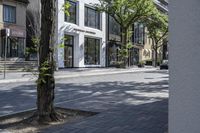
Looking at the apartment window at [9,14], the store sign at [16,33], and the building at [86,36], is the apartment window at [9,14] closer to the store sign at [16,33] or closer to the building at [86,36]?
the store sign at [16,33]

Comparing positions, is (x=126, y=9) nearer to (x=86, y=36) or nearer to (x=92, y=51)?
(x=86, y=36)

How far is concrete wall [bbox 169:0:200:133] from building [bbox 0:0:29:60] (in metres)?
29.3

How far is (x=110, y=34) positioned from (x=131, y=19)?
24.0 feet

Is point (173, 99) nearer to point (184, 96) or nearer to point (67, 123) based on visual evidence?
point (184, 96)

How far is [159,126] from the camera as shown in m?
7.66

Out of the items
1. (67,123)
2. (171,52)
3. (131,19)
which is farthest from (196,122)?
(131,19)

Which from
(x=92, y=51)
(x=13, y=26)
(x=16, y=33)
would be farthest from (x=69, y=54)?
A: (x=13, y=26)

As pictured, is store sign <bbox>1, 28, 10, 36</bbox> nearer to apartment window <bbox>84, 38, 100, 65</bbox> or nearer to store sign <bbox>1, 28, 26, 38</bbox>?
store sign <bbox>1, 28, 26, 38</bbox>

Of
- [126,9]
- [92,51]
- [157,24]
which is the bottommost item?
[92,51]

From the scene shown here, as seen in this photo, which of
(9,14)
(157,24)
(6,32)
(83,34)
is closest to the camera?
(6,32)

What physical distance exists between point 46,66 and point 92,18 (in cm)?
3705

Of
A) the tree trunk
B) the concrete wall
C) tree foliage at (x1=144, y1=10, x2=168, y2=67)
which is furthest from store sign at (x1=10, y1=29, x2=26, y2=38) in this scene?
the concrete wall

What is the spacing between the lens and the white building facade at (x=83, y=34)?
38.5m

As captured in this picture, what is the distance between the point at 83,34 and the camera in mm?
41750
